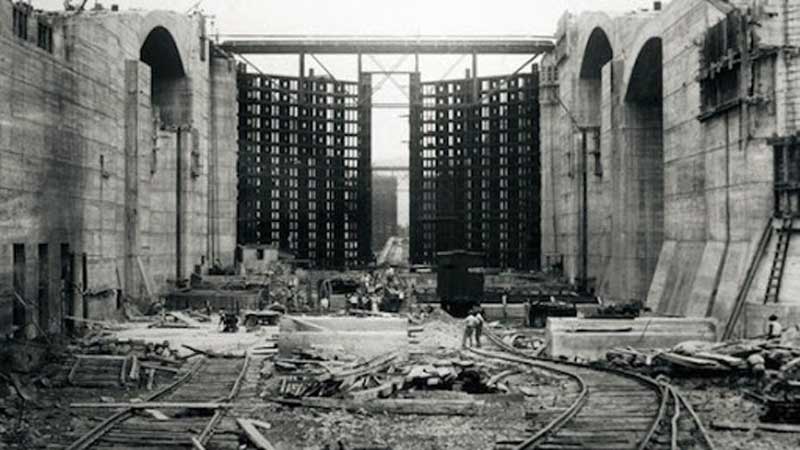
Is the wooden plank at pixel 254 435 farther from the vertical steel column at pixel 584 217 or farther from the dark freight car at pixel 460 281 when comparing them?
the vertical steel column at pixel 584 217

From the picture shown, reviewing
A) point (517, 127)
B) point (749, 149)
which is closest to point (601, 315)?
point (749, 149)

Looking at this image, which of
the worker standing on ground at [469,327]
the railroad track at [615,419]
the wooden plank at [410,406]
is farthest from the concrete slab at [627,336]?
the wooden plank at [410,406]

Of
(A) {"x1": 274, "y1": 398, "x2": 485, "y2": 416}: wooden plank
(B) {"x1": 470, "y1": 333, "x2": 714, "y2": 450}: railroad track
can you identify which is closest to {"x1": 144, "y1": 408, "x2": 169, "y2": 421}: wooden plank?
(A) {"x1": 274, "y1": 398, "x2": 485, "y2": 416}: wooden plank

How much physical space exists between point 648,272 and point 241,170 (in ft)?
113

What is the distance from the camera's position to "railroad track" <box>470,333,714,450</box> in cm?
1288

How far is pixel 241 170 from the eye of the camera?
61594 millimetres

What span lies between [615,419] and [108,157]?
83.5 feet

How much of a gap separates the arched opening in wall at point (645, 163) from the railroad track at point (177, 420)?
21692 mm

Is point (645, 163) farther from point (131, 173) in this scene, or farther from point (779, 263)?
point (131, 173)

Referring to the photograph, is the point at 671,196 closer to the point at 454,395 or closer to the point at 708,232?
the point at 708,232

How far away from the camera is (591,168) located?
43312 mm

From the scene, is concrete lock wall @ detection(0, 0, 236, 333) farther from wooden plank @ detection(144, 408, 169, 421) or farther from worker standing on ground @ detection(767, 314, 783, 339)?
worker standing on ground @ detection(767, 314, 783, 339)

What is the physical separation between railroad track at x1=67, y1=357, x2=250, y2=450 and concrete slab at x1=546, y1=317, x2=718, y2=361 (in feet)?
28.6

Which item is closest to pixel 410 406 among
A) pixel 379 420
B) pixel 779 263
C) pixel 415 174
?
pixel 379 420
